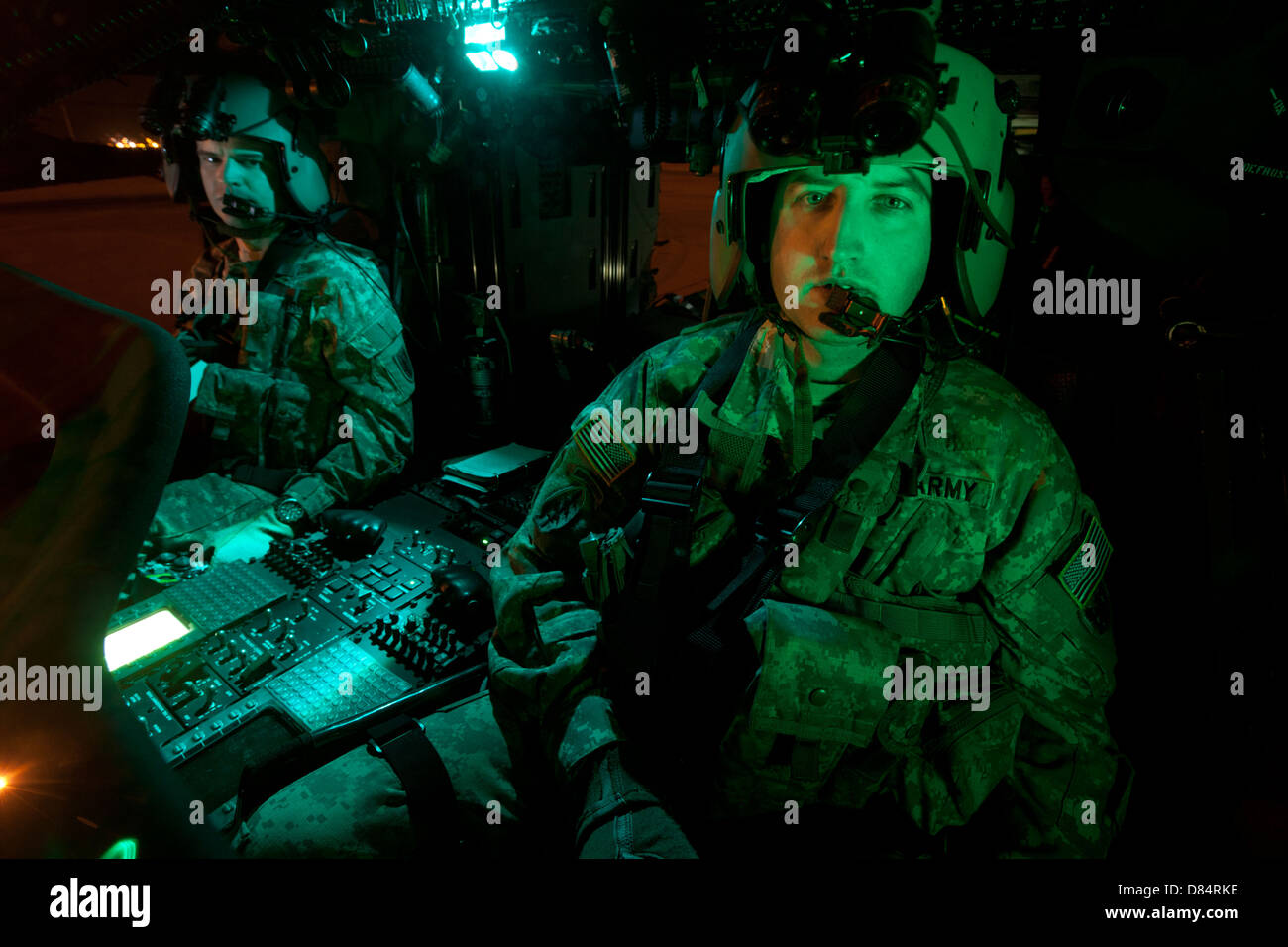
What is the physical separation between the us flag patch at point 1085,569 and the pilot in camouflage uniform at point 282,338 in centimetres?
328

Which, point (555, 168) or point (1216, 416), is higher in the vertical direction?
point (555, 168)

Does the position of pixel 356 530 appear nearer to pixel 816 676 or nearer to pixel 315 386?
pixel 315 386

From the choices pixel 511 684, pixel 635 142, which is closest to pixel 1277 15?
pixel 511 684

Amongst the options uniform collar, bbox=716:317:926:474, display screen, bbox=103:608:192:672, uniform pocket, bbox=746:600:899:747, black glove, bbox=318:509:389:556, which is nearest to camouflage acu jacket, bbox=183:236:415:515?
black glove, bbox=318:509:389:556

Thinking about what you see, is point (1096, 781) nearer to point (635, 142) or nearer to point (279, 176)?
point (635, 142)

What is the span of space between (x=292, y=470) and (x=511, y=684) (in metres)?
2.39

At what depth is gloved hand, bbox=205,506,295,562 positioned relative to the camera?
265 cm

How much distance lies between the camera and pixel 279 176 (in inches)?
133

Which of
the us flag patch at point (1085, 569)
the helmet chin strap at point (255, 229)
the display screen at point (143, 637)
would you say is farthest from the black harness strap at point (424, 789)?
the helmet chin strap at point (255, 229)

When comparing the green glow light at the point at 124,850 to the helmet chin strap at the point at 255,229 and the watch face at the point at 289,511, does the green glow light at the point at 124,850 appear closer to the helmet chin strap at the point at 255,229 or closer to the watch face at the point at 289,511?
the watch face at the point at 289,511

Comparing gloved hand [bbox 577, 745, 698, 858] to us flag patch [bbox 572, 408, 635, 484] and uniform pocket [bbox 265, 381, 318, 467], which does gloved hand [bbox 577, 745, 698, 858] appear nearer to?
us flag patch [bbox 572, 408, 635, 484]

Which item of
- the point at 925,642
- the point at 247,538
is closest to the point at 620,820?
the point at 925,642

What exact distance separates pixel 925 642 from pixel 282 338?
365cm

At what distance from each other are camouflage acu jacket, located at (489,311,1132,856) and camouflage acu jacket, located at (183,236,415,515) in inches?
86.8
